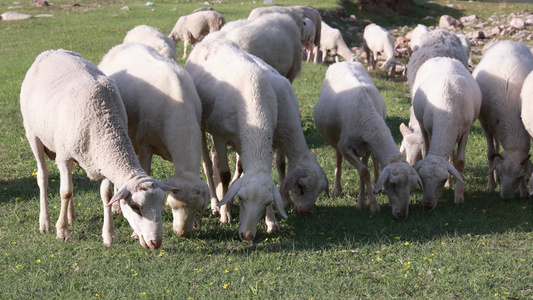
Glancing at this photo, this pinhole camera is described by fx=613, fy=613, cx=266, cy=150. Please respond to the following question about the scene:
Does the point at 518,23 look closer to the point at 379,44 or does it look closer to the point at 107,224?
the point at 379,44

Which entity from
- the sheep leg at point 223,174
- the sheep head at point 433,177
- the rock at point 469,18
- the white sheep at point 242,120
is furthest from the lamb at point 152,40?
the rock at point 469,18

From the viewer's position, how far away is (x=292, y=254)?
5.64 meters

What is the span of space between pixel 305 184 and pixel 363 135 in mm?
1034

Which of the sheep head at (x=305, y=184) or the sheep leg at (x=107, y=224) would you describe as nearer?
the sheep leg at (x=107, y=224)

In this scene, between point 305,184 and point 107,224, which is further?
point 305,184

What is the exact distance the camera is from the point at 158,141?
6.25 meters

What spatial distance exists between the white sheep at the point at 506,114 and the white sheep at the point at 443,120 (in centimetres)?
38

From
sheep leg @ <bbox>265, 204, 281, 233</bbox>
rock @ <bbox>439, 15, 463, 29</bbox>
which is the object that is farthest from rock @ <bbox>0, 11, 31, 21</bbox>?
sheep leg @ <bbox>265, 204, 281, 233</bbox>

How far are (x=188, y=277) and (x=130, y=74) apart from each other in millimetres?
2527

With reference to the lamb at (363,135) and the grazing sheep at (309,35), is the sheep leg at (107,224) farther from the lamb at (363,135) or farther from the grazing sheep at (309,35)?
the grazing sheep at (309,35)

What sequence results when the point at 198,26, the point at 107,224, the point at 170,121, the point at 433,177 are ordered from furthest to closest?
the point at 198,26, the point at 433,177, the point at 170,121, the point at 107,224

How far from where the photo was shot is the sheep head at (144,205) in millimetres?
5172

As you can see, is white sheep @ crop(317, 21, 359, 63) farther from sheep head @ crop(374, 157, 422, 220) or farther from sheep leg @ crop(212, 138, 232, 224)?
sheep leg @ crop(212, 138, 232, 224)

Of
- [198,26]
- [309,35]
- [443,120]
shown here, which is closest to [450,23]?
[309,35]
